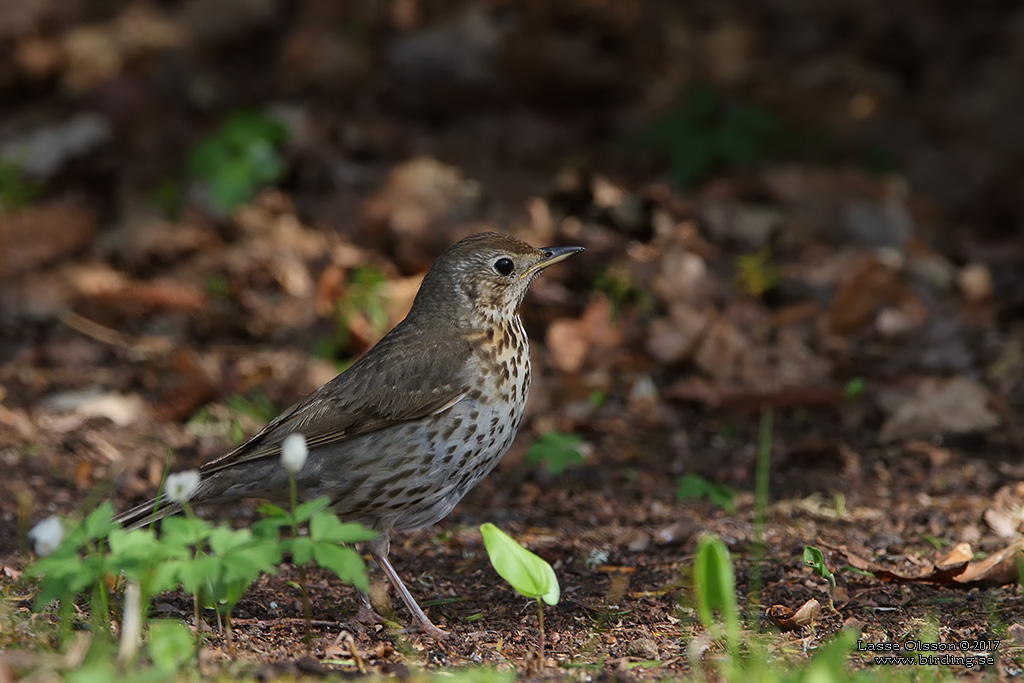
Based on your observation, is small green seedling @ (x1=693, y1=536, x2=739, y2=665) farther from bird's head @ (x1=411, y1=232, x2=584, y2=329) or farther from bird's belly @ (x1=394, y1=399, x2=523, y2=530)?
bird's head @ (x1=411, y1=232, x2=584, y2=329)

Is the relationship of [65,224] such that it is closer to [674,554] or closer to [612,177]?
[612,177]

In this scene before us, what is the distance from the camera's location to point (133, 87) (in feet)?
28.1

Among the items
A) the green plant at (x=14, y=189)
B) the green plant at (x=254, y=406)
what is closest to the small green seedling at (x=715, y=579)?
the green plant at (x=254, y=406)

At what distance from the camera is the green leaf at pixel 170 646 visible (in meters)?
2.55

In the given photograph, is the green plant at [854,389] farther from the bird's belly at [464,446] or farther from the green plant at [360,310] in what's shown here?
the green plant at [360,310]

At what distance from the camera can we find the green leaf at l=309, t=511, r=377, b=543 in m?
2.73

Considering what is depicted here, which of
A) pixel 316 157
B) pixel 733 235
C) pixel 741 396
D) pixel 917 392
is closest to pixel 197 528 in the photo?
pixel 741 396

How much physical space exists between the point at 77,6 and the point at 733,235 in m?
5.40

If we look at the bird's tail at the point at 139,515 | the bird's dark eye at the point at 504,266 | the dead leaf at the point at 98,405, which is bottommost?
the bird's tail at the point at 139,515

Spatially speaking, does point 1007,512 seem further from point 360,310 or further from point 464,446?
point 360,310

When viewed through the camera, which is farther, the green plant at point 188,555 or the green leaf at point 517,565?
the green leaf at point 517,565

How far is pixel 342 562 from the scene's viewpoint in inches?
107

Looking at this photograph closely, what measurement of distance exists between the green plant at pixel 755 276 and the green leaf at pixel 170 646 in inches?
161

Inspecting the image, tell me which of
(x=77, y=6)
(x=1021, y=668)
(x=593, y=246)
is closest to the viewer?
(x=1021, y=668)
